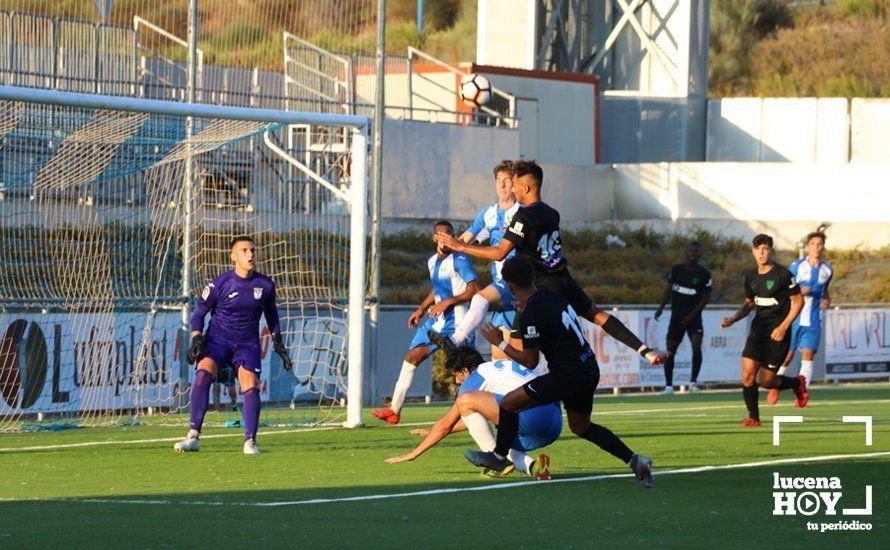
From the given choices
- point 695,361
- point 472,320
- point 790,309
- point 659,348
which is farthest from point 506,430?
point 659,348

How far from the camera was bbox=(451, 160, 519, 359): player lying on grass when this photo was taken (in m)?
12.9

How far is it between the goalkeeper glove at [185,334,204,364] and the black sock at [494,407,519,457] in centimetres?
371

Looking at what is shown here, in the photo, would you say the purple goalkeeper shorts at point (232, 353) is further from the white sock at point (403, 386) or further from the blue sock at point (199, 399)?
the white sock at point (403, 386)

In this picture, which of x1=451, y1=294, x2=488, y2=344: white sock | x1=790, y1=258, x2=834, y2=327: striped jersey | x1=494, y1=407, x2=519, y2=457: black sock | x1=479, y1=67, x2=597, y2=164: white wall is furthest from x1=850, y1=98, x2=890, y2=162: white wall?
x1=494, y1=407, x2=519, y2=457: black sock

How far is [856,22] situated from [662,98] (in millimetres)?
27927

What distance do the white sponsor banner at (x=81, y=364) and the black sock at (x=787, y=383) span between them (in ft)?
24.3

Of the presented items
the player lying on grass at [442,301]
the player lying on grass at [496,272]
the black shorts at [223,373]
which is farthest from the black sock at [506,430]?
the player lying on grass at [442,301]

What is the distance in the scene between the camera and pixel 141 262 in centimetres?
1972

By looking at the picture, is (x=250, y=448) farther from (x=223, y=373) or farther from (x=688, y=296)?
(x=688, y=296)

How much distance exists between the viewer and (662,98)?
144ft

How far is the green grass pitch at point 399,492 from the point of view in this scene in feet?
26.7

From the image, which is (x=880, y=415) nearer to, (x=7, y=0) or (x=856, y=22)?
(x=7, y=0)

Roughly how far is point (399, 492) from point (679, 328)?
13236 mm

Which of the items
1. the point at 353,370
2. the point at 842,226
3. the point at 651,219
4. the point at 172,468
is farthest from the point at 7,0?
the point at 842,226
